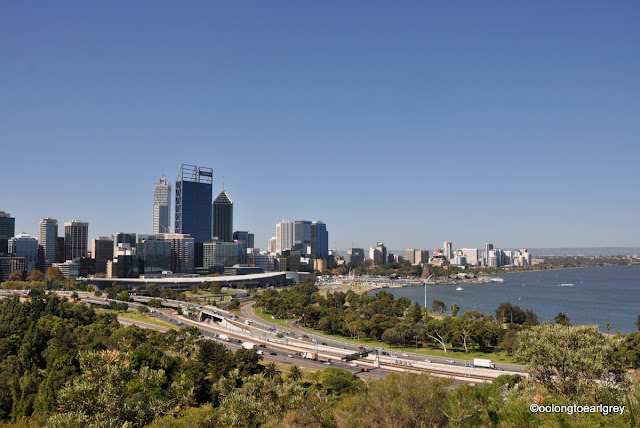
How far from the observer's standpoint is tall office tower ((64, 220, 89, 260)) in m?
109

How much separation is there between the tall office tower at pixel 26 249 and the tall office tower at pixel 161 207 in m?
83.0

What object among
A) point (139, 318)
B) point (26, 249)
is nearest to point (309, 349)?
point (139, 318)

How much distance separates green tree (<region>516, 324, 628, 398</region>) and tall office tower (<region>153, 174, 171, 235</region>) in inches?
6993

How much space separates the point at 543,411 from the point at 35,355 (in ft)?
98.6

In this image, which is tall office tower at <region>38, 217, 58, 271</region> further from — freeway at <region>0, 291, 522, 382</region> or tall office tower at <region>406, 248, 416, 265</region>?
tall office tower at <region>406, 248, 416, 265</region>

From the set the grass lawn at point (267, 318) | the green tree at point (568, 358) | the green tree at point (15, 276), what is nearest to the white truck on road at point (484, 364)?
the green tree at point (568, 358)

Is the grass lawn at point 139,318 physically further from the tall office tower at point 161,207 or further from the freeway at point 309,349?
the tall office tower at point 161,207

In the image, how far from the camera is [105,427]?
968cm

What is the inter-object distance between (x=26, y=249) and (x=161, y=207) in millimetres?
88378

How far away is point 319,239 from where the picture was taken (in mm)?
180875

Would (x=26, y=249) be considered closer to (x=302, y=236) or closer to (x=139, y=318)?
(x=139, y=318)

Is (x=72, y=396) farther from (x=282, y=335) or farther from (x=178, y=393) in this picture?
(x=282, y=335)

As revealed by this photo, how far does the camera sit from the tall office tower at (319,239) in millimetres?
179500

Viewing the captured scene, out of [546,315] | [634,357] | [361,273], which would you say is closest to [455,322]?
[634,357]
